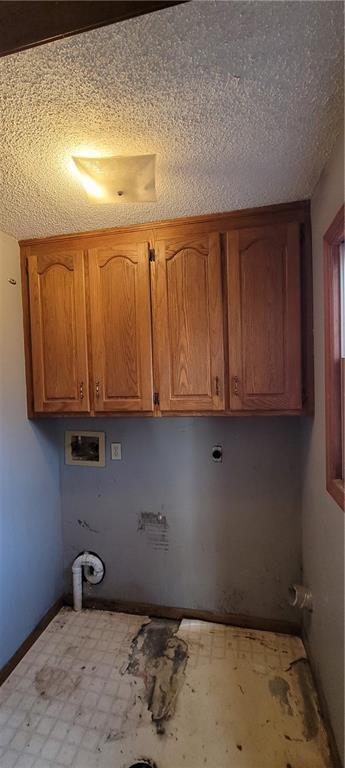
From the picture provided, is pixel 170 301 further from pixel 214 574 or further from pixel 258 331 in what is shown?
pixel 214 574

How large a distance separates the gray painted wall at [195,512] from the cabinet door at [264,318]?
37 centimetres

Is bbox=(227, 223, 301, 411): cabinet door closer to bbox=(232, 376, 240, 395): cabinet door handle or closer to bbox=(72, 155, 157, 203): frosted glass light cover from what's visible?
bbox=(232, 376, 240, 395): cabinet door handle

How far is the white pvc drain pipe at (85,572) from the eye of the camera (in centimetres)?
206

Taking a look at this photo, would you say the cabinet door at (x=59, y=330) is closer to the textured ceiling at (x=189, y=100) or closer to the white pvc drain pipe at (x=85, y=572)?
the textured ceiling at (x=189, y=100)

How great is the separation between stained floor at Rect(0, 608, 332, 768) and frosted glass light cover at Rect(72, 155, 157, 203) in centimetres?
219

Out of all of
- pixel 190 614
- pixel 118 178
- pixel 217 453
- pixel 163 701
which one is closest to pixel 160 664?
pixel 163 701

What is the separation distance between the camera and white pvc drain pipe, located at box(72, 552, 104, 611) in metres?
2.06

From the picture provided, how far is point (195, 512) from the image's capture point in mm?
1960

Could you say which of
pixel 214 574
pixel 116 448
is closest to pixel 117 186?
pixel 116 448

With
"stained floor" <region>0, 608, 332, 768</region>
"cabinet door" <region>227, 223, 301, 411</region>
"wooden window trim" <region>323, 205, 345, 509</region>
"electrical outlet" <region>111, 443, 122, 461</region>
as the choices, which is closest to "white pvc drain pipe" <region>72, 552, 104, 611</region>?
"stained floor" <region>0, 608, 332, 768</region>

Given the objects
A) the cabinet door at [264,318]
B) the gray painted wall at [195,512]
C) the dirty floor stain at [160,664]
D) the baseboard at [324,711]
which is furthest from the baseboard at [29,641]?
the cabinet door at [264,318]

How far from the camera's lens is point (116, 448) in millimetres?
2068

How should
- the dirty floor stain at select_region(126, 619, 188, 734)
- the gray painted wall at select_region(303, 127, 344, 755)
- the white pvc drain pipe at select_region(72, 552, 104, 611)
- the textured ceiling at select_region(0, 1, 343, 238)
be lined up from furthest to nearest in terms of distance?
the white pvc drain pipe at select_region(72, 552, 104, 611), the dirty floor stain at select_region(126, 619, 188, 734), the gray painted wall at select_region(303, 127, 344, 755), the textured ceiling at select_region(0, 1, 343, 238)

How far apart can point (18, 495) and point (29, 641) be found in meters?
0.83
